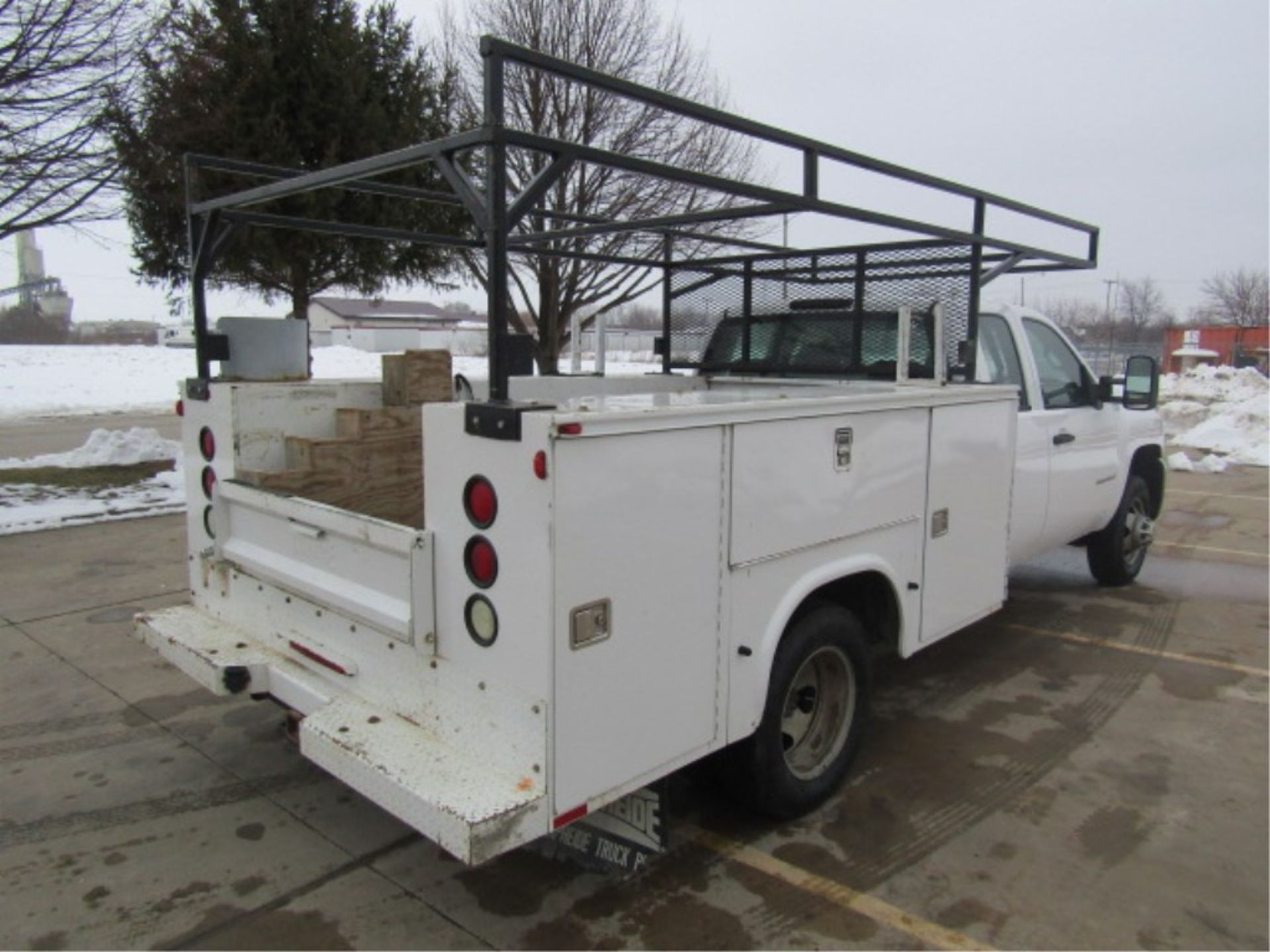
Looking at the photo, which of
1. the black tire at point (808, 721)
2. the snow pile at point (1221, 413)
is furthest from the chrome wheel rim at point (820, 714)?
the snow pile at point (1221, 413)

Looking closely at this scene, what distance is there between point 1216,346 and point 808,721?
57.1 meters

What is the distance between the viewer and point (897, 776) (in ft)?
12.6

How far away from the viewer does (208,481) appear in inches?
148

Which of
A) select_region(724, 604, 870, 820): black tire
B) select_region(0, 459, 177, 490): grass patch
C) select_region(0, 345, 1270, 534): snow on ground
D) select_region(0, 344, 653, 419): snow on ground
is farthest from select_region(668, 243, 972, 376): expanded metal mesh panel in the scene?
select_region(0, 344, 653, 419): snow on ground

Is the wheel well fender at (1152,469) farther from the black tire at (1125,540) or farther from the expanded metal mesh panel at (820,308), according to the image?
the expanded metal mesh panel at (820,308)

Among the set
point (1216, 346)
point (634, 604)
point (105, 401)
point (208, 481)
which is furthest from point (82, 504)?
point (1216, 346)

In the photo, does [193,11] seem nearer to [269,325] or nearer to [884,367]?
[269,325]

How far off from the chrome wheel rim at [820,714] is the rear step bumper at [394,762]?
1.41 meters

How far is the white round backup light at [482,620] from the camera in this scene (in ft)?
8.13

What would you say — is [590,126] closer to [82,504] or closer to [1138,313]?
[82,504]

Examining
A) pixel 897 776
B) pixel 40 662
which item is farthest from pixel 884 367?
pixel 40 662

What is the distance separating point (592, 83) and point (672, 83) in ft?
34.7

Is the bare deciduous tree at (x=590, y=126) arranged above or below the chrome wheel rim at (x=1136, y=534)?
above

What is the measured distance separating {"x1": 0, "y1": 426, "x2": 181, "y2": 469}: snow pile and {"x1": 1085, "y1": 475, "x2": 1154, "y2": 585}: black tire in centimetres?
1140
